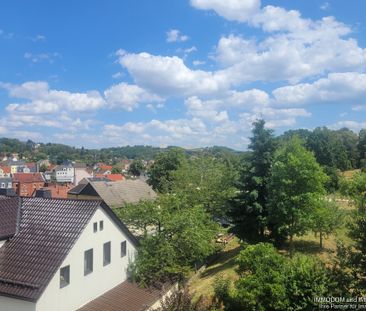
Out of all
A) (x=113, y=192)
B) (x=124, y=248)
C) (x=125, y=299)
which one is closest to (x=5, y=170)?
(x=113, y=192)

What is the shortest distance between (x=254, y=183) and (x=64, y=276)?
14.8 m

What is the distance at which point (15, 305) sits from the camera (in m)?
13.9

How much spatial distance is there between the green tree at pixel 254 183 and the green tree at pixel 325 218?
3553 mm

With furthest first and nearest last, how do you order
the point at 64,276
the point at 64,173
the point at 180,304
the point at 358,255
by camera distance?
the point at 64,173
the point at 64,276
the point at 180,304
the point at 358,255

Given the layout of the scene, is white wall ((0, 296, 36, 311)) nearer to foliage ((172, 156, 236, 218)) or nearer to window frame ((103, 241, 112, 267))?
window frame ((103, 241, 112, 267))

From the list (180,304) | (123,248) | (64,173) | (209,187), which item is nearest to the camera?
(180,304)

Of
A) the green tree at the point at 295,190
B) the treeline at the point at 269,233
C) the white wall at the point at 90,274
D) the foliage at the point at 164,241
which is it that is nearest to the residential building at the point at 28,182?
the treeline at the point at 269,233

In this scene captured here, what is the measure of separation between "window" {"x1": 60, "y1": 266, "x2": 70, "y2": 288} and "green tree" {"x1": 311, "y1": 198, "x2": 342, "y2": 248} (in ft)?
48.3

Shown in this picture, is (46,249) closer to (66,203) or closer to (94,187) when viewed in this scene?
(66,203)

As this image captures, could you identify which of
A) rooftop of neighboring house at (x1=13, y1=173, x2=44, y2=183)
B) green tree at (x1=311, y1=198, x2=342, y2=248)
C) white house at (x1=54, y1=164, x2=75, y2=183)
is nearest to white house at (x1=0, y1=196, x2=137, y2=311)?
green tree at (x1=311, y1=198, x2=342, y2=248)

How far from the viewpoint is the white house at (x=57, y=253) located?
14.2m

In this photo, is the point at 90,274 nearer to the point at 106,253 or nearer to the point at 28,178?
the point at 106,253

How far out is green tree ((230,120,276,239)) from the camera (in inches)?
1019

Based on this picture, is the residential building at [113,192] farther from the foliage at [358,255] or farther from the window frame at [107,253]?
the foliage at [358,255]
